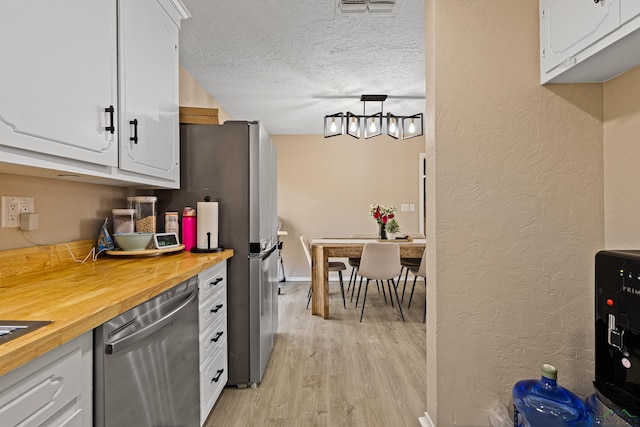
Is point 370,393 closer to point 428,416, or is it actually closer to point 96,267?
point 428,416

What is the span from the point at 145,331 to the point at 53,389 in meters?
0.39

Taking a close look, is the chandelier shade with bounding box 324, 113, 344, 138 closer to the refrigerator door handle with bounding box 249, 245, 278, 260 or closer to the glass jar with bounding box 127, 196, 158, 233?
the refrigerator door handle with bounding box 249, 245, 278, 260

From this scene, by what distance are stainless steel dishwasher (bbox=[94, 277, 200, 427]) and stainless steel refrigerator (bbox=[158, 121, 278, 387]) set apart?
1.98ft

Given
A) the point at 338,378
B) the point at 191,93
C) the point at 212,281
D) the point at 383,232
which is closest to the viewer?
the point at 212,281

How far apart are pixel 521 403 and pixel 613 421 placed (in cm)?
32

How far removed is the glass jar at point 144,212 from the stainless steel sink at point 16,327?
1318 millimetres

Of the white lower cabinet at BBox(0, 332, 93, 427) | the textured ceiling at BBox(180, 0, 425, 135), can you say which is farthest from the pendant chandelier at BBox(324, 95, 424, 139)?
the white lower cabinet at BBox(0, 332, 93, 427)

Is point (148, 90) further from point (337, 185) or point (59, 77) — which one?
point (337, 185)

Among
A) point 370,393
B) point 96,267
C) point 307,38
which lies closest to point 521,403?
point 370,393

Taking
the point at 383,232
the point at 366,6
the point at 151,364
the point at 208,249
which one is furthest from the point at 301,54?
the point at 151,364

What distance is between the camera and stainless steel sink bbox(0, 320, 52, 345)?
754mm

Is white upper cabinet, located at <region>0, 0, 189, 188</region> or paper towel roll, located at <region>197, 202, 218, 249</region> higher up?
white upper cabinet, located at <region>0, 0, 189, 188</region>

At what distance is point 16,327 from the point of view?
824mm

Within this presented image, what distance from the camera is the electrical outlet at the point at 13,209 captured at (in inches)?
56.5
